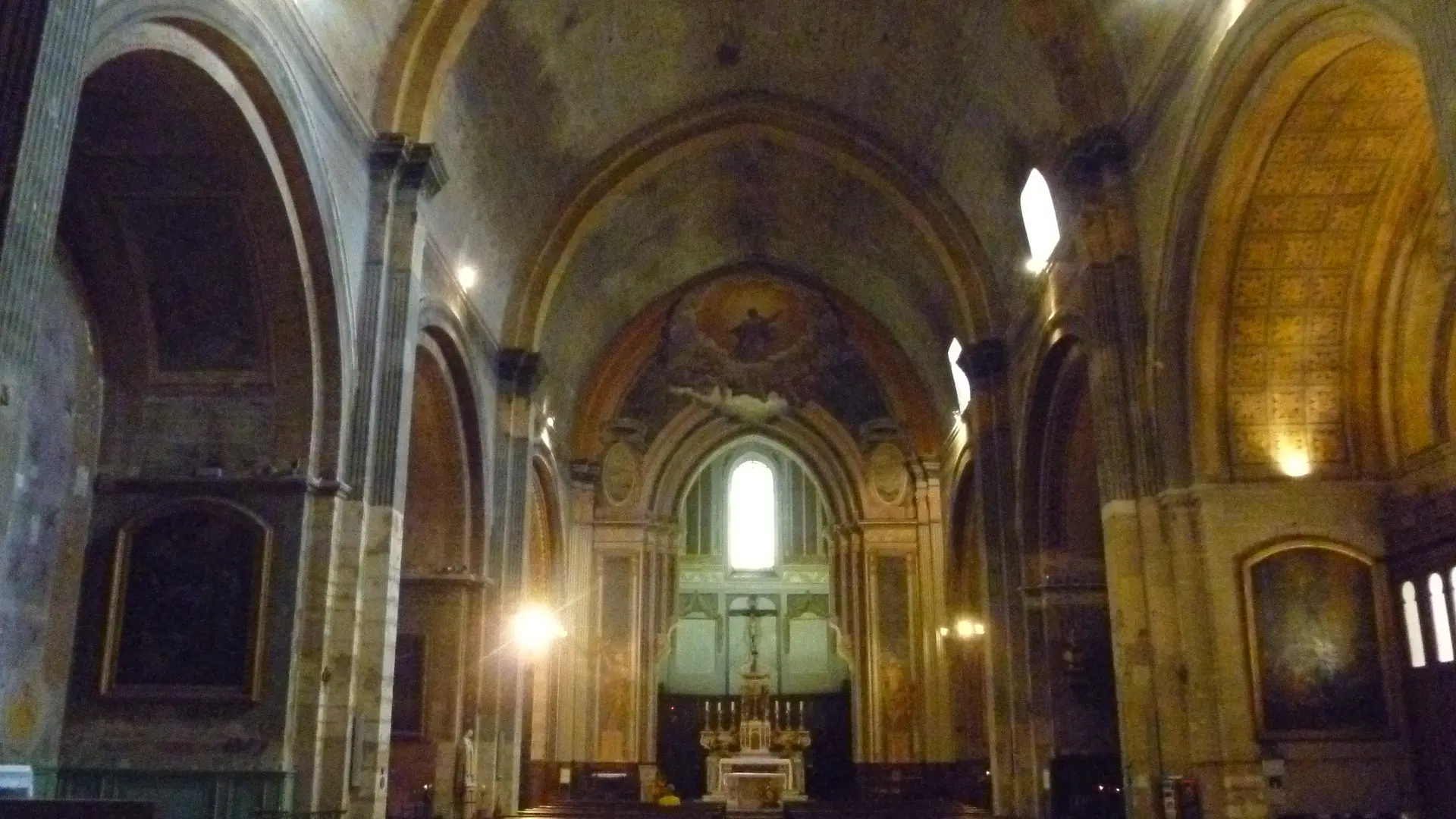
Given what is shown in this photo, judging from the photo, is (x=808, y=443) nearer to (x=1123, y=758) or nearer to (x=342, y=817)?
(x=1123, y=758)

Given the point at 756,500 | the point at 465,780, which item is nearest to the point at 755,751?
the point at 756,500

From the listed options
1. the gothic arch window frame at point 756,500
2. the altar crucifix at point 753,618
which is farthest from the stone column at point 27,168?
the gothic arch window frame at point 756,500

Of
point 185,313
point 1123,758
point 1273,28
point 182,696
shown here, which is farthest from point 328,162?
point 1123,758

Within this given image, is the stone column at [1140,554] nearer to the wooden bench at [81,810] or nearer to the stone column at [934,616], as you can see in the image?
the wooden bench at [81,810]

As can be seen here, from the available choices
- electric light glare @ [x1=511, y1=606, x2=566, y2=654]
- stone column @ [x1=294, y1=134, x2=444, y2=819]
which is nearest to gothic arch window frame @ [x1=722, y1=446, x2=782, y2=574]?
electric light glare @ [x1=511, y1=606, x2=566, y2=654]

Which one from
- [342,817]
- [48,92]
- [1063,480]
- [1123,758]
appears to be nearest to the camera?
[48,92]

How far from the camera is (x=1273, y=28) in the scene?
34.0 ft

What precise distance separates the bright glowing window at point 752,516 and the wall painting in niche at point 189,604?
21.4 metres

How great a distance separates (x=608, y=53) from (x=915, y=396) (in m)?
11.4

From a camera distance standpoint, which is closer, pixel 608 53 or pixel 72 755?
pixel 72 755

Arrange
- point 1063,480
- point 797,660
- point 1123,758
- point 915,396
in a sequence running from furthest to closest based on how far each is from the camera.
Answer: point 797,660
point 915,396
point 1063,480
point 1123,758

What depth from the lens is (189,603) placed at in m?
11.3

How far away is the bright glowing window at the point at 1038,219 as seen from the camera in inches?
661

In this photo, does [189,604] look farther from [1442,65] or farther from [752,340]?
[752,340]
